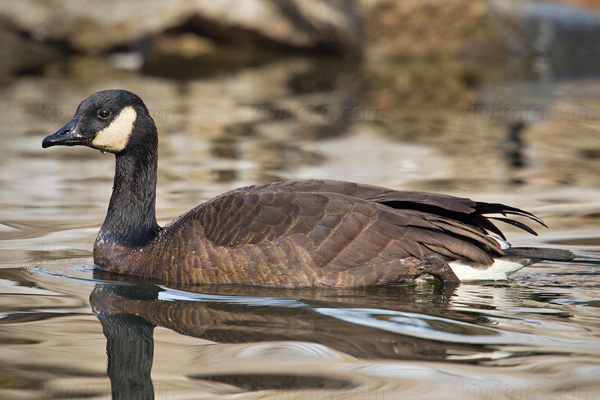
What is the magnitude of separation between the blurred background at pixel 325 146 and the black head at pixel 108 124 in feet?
3.72

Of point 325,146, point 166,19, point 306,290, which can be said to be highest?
point 166,19

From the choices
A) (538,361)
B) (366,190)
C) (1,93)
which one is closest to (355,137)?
(366,190)

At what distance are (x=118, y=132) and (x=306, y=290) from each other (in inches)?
90.5

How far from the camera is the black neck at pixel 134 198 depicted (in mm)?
7751

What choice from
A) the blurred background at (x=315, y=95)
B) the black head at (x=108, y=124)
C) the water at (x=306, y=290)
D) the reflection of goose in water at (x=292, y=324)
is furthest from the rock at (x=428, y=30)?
the reflection of goose in water at (x=292, y=324)

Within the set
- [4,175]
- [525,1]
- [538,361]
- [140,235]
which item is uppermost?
[525,1]

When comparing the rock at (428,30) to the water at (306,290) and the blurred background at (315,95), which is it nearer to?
the blurred background at (315,95)

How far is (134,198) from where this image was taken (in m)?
7.84

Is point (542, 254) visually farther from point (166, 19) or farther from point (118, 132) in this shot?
point (166, 19)

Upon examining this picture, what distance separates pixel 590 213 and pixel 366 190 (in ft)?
10.8

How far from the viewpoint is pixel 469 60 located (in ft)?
81.3

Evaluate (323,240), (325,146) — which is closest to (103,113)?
(323,240)

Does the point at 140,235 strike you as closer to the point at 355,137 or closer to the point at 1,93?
the point at 355,137

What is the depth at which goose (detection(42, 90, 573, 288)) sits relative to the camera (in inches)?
271
